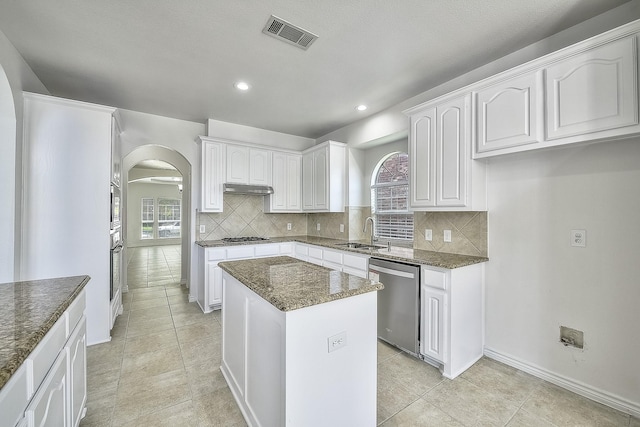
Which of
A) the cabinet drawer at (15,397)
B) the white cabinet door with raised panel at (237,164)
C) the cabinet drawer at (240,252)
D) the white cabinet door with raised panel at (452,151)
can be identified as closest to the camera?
the cabinet drawer at (15,397)

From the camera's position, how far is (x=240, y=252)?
375 cm

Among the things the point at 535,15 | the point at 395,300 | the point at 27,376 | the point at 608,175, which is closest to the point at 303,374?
the point at 27,376

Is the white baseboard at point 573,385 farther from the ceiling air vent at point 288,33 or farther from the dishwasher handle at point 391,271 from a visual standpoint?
the ceiling air vent at point 288,33

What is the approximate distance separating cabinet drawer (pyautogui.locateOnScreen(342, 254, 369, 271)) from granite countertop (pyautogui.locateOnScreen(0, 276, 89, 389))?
2.34 metres

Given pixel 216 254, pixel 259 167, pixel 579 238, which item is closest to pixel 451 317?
pixel 579 238

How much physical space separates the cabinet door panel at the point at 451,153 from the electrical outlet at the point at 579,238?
771mm

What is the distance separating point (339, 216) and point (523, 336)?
270 centimetres

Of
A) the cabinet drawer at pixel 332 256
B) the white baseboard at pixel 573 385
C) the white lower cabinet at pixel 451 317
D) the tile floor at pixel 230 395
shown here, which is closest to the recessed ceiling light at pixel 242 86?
the cabinet drawer at pixel 332 256

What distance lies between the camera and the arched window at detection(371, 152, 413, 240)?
12.0ft

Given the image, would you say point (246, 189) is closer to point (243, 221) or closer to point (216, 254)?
point (243, 221)

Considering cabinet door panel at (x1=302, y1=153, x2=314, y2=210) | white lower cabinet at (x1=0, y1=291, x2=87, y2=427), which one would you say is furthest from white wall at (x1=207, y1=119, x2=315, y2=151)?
white lower cabinet at (x1=0, y1=291, x2=87, y2=427)

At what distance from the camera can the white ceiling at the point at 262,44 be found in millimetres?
1812

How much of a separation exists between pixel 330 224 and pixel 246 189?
149cm

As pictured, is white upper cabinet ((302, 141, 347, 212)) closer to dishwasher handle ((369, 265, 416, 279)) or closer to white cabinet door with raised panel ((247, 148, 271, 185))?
white cabinet door with raised panel ((247, 148, 271, 185))
